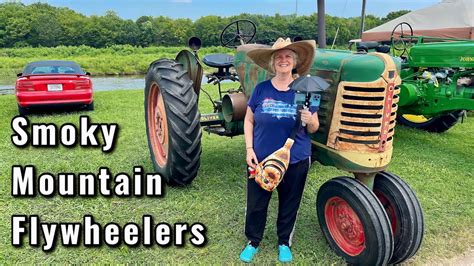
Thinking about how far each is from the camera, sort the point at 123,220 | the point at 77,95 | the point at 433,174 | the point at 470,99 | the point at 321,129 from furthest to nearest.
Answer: the point at 77,95
the point at 470,99
the point at 433,174
the point at 123,220
the point at 321,129

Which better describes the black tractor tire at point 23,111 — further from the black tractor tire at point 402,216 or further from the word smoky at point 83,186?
the black tractor tire at point 402,216

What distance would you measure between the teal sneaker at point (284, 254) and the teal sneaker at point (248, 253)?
180 mm

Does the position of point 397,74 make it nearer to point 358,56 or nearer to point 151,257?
point 358,56

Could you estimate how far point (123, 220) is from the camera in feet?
12.2

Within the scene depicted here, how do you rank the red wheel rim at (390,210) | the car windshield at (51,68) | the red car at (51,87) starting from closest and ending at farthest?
the red wheel rim at (390,210), the red car at (51,87), the car windshield at (51,68)

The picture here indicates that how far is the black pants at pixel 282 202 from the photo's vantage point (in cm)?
296

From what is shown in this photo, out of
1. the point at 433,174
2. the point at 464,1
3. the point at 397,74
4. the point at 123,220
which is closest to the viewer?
the point at 397,74

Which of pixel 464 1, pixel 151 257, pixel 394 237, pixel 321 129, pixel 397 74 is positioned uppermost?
pixel 464 1

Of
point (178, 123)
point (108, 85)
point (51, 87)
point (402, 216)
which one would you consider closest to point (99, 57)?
point (108, 85)

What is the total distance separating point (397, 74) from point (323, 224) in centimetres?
119

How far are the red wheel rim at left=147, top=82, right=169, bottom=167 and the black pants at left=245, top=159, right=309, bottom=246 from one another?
1620mm

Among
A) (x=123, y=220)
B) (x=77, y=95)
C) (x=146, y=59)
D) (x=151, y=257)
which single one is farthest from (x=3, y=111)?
(x=146, y=59)

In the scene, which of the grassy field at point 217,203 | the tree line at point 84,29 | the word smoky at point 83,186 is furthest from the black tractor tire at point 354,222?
the tree line at point 84,29

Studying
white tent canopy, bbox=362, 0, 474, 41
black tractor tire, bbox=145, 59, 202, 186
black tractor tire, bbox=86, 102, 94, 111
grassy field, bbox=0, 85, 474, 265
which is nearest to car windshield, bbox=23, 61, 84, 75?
black tractor tire, bbox=86, 102, 94, 111
